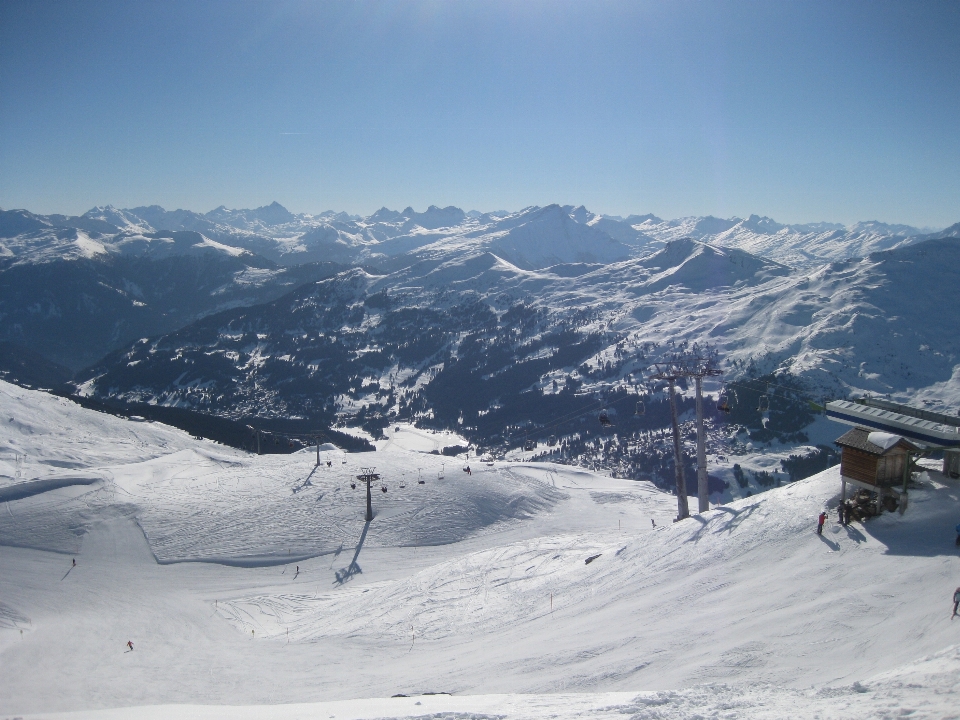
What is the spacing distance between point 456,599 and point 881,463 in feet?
79.7

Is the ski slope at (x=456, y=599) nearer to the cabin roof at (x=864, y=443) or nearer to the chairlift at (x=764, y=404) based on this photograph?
the cabin roof at (x=864, y=443)

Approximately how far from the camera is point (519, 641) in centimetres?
2656

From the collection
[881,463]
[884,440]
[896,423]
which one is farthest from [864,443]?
[896,423]

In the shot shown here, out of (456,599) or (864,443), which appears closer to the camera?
(864,443)

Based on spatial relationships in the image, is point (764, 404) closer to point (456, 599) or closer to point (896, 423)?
point (896, 423)

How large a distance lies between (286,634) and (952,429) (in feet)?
127

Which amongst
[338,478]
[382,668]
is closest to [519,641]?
[382,668]

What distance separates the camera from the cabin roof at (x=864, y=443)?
2542cm

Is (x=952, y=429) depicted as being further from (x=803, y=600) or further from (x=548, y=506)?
(x=548, y=506)

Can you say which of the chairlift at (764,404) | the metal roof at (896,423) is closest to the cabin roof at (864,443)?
the metal roof at (896,423)

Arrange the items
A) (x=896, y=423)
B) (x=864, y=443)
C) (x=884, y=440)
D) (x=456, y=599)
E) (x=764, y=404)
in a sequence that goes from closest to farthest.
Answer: (x=884, y=440) → (x=864, y=443) → (x=896, y=423) → (x=456, y=599) → (x=764, y=404)

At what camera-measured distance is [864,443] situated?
26156 mm

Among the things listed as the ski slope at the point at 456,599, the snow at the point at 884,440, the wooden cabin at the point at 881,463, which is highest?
the snow at the point at 884,440

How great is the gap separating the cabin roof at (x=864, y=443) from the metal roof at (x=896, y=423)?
65.7 inches
